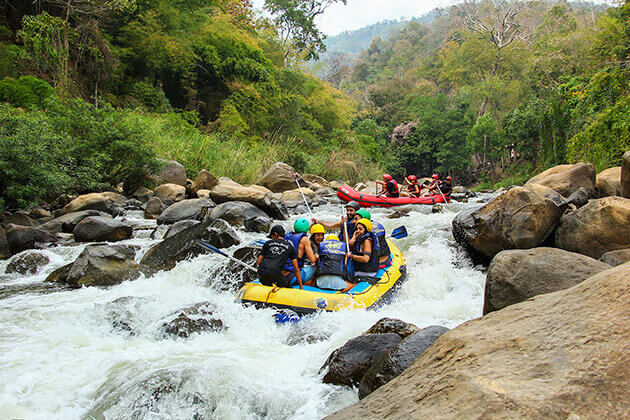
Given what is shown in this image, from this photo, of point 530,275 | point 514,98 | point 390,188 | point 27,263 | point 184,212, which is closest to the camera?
point 530,275

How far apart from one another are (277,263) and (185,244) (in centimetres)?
253

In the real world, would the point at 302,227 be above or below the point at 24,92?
below

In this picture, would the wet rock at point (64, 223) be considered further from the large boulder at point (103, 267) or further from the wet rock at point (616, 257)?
the wet rock at point (616, 257)

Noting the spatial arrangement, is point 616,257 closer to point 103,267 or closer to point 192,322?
point 192,322

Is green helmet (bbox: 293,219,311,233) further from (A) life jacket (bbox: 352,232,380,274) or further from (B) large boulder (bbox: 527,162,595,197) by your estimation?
(B) large boulder (bbox: 527,162,595,197)

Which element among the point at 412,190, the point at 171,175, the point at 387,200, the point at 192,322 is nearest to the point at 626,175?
the point at 192,322

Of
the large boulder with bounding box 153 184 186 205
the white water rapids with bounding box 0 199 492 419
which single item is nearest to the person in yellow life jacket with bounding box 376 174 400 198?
the large boulder with bounding box 153 184 186 205

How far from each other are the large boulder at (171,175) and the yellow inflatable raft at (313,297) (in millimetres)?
7628

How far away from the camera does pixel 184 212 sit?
8.94 meters

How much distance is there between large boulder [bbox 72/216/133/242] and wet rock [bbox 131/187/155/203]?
316 cm

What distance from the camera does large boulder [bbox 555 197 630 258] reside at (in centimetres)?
496

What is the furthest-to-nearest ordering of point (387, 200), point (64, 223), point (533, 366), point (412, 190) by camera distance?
1. point (412, 190)
2. point (387, 200)
3. point (64, 223)
4. point (533, 366)

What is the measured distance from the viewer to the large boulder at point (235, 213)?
8875 millimetres

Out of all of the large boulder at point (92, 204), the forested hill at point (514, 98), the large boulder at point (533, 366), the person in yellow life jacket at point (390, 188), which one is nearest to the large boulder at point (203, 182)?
the large boulder at point (92, 204)
